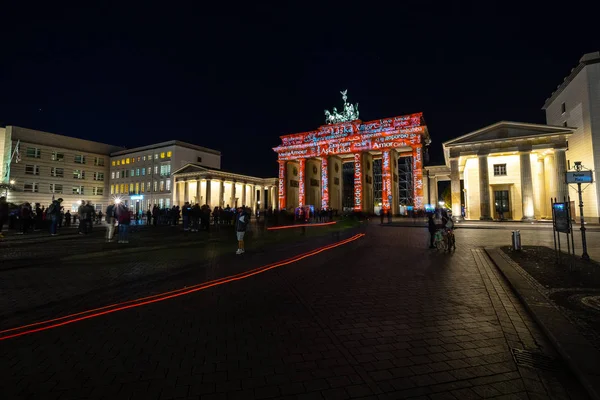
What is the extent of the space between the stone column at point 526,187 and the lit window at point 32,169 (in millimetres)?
74545

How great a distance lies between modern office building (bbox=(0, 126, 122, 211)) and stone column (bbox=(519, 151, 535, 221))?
65987 mm

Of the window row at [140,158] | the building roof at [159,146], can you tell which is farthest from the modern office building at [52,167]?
the building roof at [159,146]

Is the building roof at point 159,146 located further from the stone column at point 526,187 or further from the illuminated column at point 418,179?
the stone column at point 526,187

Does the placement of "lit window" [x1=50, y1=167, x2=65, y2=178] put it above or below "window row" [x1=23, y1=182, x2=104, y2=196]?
above

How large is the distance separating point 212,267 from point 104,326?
4.68 meters

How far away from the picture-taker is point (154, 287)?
6.68 m

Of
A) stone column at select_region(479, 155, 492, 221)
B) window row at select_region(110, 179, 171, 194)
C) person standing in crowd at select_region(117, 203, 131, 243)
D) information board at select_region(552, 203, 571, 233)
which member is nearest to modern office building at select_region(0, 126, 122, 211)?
window row at select_region(110, 179, 171, 194)

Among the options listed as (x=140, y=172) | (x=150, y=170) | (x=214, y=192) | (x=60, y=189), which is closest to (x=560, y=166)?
(x=214, y=192)

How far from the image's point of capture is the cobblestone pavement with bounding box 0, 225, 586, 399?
9.12ft

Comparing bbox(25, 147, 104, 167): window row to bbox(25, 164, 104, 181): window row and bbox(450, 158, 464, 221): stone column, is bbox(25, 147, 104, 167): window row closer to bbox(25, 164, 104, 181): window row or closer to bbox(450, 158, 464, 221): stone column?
bbox(25, 164, 104, 181): window row

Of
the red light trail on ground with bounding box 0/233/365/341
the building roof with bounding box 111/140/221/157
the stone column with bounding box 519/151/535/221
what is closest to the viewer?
the red light trail on ground with bounding box 0/233/365/341

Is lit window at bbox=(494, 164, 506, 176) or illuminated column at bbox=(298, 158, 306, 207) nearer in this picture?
lit window at bbox=(494, 164, 506, 176)

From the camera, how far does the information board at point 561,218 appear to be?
8212mm

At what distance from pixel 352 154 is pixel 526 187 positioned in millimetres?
27310
